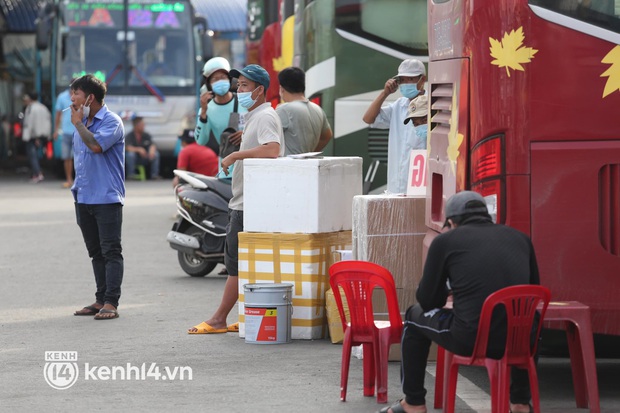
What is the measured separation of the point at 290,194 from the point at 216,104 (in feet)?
10.3

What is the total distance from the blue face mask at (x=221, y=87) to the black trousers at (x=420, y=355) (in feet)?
18.4

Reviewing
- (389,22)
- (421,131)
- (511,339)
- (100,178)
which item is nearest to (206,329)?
(100,178)

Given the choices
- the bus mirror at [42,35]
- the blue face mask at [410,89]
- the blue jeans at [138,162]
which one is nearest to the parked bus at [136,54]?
the bus mirror at [42,35]

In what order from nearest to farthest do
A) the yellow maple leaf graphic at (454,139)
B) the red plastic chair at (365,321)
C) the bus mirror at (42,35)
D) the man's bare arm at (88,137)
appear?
the red plastic chair at (365,321) < the yellow maple leaf graphic at (454,139) < the man's bare arm at (88,137) < the bus mirror at (42,35)

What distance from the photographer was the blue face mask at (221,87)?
39.8 feet

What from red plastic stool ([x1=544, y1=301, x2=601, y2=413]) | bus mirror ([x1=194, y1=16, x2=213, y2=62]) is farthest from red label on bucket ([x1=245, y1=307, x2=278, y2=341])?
bus mirror ([x1=194, y1=16, x2=213, y2=62])

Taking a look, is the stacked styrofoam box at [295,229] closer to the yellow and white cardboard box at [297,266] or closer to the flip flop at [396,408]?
the yellow and white cardboard box at [297,266]

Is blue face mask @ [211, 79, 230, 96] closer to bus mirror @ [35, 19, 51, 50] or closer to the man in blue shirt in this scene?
the man in blue shirt

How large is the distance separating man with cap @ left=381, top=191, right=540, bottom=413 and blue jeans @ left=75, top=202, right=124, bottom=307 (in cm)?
418

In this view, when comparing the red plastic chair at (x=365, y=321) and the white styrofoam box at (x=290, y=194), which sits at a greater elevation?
the white styrofoam box at (x=290, y=194)

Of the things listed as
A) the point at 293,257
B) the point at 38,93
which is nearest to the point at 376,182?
the point at 293,257

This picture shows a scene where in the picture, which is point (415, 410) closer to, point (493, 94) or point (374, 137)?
point (493, 94)

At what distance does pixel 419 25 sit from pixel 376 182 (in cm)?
151

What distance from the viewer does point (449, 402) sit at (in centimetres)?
659
